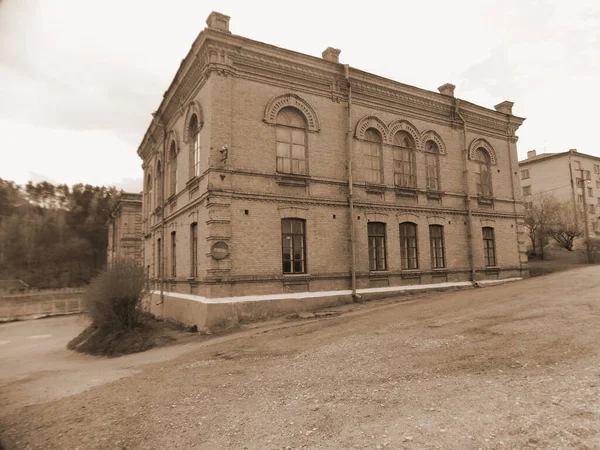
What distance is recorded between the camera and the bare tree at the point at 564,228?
30016 mm

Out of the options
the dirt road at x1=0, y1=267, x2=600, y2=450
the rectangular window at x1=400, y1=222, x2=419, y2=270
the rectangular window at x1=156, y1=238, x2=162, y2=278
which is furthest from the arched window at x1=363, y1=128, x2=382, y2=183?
the rectangular window at x1=156, y1=238, x2=162, y2=278

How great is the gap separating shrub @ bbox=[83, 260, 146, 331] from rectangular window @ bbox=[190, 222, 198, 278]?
5.67ft

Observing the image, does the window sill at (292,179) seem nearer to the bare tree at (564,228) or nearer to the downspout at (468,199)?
the downspout at (468,199)

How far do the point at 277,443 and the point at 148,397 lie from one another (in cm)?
311

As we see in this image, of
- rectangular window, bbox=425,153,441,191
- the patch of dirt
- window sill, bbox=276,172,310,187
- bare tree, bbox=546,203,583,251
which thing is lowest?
the patch of dirt

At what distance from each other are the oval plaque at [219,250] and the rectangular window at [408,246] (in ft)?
24.8

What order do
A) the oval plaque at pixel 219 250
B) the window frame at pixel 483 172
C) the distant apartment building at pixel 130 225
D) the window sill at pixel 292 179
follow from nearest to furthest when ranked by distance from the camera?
the oval plaque at pixel 219 250 < the window sill at pixel 292 179 < the window frame at pixel 483 172 < the distant apartment building at pixel 130 225

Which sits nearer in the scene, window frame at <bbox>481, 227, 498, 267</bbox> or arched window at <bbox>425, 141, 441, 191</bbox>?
arched window at <bbox>425, 141, 441, 191</bbox>

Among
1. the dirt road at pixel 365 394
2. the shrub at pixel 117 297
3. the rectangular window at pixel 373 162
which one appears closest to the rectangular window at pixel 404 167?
the rectangular window at pixel 373 162

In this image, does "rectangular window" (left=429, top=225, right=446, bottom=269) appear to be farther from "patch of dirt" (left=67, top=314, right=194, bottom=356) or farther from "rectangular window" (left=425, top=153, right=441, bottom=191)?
"patch of dirt" (left=67, top=314, right=194, bottom=356)

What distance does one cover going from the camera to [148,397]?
6422 millimetres

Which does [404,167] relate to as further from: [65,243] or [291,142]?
[65,243]

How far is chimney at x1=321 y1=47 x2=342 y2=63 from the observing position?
51.3 feet

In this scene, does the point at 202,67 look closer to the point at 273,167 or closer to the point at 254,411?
the point at 273,167
